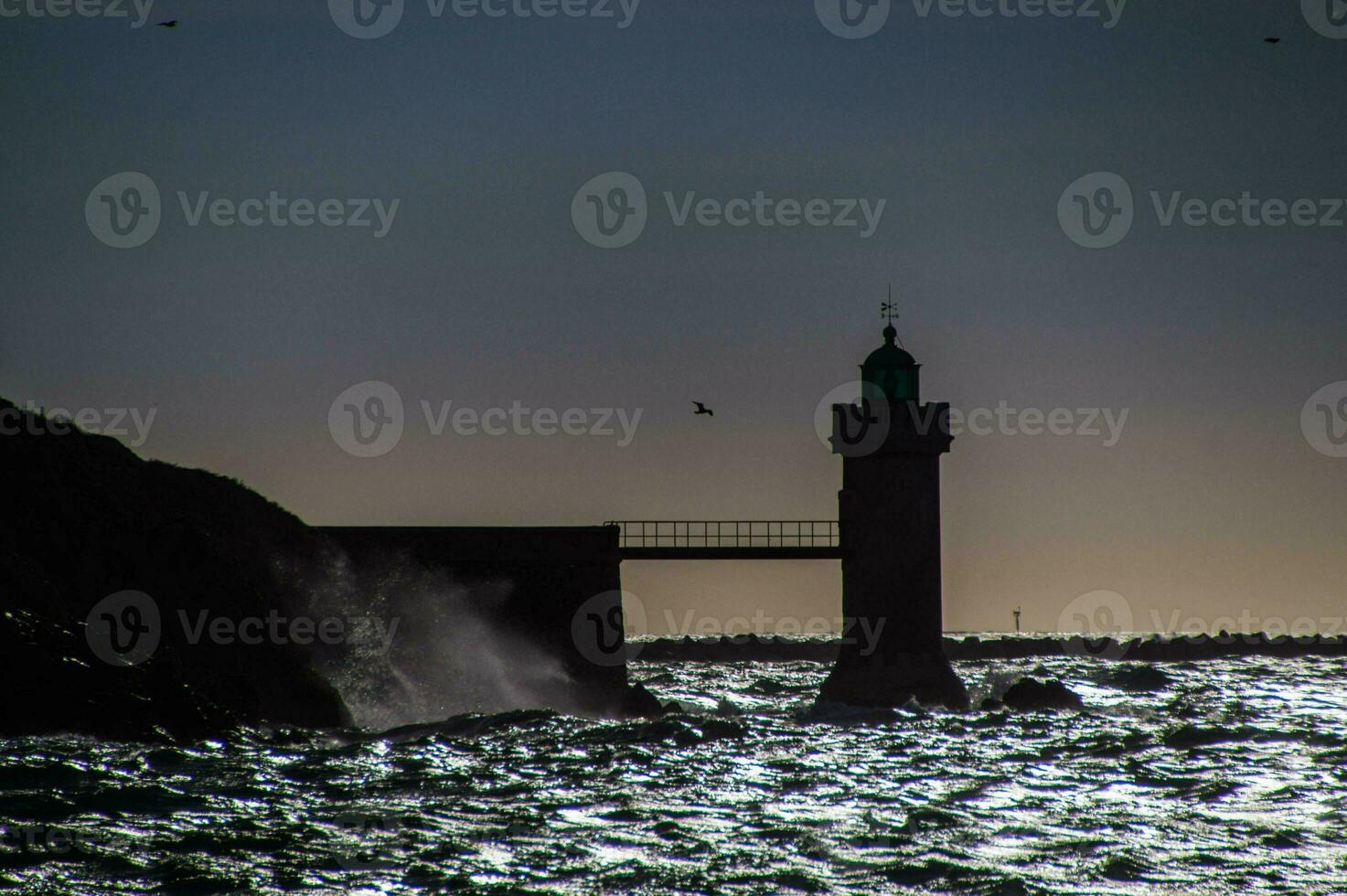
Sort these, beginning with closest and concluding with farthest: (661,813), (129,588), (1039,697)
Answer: (661,813)
(129,588)
(1039,697)

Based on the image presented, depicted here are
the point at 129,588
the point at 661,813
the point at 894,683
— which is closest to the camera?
the point at 661,813

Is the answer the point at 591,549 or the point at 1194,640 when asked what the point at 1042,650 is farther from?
the point at 591,549

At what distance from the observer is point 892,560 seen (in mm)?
47438

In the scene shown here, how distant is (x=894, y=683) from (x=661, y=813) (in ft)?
82.8

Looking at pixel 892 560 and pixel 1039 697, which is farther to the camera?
pixel 1039 697

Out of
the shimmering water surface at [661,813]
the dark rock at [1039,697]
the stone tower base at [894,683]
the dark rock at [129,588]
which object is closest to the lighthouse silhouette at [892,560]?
the stone tower base at [894,683]

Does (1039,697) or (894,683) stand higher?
(894,683)

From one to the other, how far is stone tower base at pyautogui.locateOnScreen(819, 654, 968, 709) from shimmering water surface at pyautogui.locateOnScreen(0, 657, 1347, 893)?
10.3m

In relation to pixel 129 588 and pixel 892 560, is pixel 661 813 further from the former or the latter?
pixel 892 560

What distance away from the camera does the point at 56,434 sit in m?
34.6

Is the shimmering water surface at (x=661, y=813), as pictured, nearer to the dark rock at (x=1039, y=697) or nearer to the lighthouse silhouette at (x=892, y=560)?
the lighthouse silhouette at (x=892, y=560)

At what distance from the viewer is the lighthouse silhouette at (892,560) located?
47281 mm

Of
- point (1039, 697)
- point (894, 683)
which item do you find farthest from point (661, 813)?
point (1039, 697)

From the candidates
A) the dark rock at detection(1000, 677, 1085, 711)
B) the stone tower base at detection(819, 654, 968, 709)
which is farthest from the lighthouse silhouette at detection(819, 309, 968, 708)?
the dark rock at detection(1000, 677, 1085, 711)
